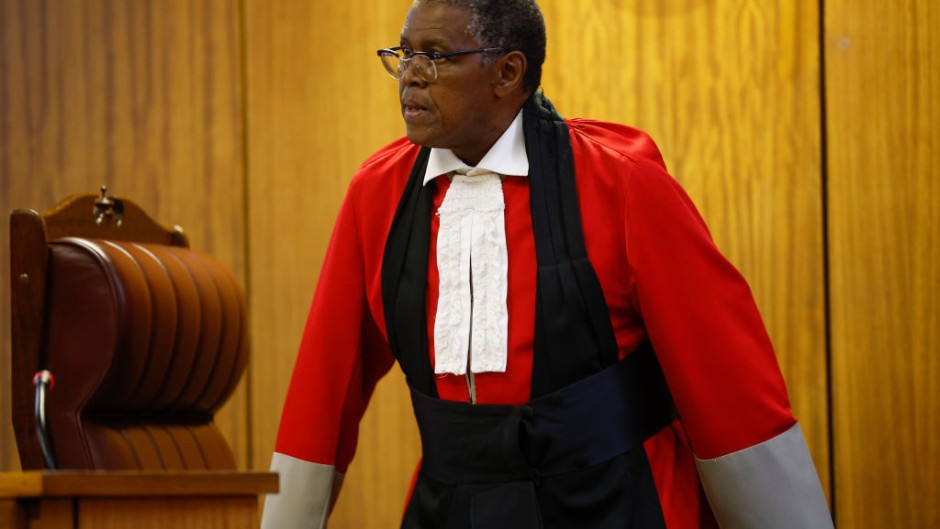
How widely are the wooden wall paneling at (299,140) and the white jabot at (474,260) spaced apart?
1613 millimetres

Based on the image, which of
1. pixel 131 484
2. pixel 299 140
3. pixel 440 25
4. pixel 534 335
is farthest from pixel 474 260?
pixel 299 140

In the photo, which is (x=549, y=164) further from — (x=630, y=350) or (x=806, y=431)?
(x=806, y=431)

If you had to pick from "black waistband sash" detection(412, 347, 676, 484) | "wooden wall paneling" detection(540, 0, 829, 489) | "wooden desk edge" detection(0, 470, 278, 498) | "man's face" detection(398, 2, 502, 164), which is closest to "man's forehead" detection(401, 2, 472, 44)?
"man's face" detection(398, 2, 502, 164)

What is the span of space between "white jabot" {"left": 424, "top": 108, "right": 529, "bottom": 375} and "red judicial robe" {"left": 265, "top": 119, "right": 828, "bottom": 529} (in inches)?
0.9

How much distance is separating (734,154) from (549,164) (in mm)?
1456

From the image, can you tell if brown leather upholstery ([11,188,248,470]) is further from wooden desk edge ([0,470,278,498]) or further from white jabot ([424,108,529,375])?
wooden desk edge ([0,470,278,498])

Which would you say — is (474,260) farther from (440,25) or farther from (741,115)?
(741,115)

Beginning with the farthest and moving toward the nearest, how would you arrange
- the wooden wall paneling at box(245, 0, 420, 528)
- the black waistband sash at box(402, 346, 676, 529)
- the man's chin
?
the wooden wall paneling at box(245, 0, 420, 528) → the man's chin → the black waistband sash at box(402, 346, 676, 529)

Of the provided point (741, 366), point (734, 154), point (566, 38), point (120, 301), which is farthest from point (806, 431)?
point (120, 301)

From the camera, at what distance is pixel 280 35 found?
12.2 ft

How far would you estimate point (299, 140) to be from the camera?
12.1 feet

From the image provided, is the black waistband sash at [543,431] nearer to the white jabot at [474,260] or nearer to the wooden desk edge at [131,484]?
the white jabot at [474,260]

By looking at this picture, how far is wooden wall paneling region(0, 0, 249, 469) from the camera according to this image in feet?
12.2

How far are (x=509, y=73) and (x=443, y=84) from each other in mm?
125
